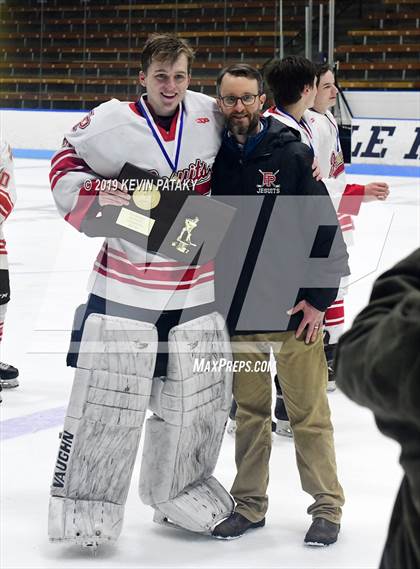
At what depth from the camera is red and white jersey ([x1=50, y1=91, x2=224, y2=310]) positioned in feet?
7.52

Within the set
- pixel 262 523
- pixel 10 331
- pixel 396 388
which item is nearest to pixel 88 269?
pixel 10 331

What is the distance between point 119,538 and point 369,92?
1056 cm

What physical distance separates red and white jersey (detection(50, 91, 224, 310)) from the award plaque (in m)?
0.03

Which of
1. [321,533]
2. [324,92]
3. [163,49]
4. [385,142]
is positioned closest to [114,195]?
[163,49]

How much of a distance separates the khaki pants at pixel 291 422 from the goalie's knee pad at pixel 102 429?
0.28 m

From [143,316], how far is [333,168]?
146 cm

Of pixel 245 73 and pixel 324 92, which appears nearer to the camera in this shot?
pixel 245 73

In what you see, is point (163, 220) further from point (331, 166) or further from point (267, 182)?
point (331, 166)

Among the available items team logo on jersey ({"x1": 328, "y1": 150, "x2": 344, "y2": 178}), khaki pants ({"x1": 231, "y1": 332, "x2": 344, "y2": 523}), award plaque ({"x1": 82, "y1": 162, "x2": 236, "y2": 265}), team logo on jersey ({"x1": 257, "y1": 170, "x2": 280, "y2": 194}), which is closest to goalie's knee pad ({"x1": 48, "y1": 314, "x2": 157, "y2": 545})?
award plaque ({"x1": 82, "y1": 162, "x2": 236, "y2": 265})

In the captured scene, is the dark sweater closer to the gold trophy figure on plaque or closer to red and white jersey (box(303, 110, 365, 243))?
the gold trophy figure on plaque

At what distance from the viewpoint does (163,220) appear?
231 cm

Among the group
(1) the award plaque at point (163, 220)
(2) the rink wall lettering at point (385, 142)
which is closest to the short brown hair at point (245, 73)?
(1) the award plaque at point (163, 220)

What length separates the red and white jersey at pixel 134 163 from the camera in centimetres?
229

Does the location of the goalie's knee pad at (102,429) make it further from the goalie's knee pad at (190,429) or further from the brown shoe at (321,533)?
the brown shoe at (321,533)
